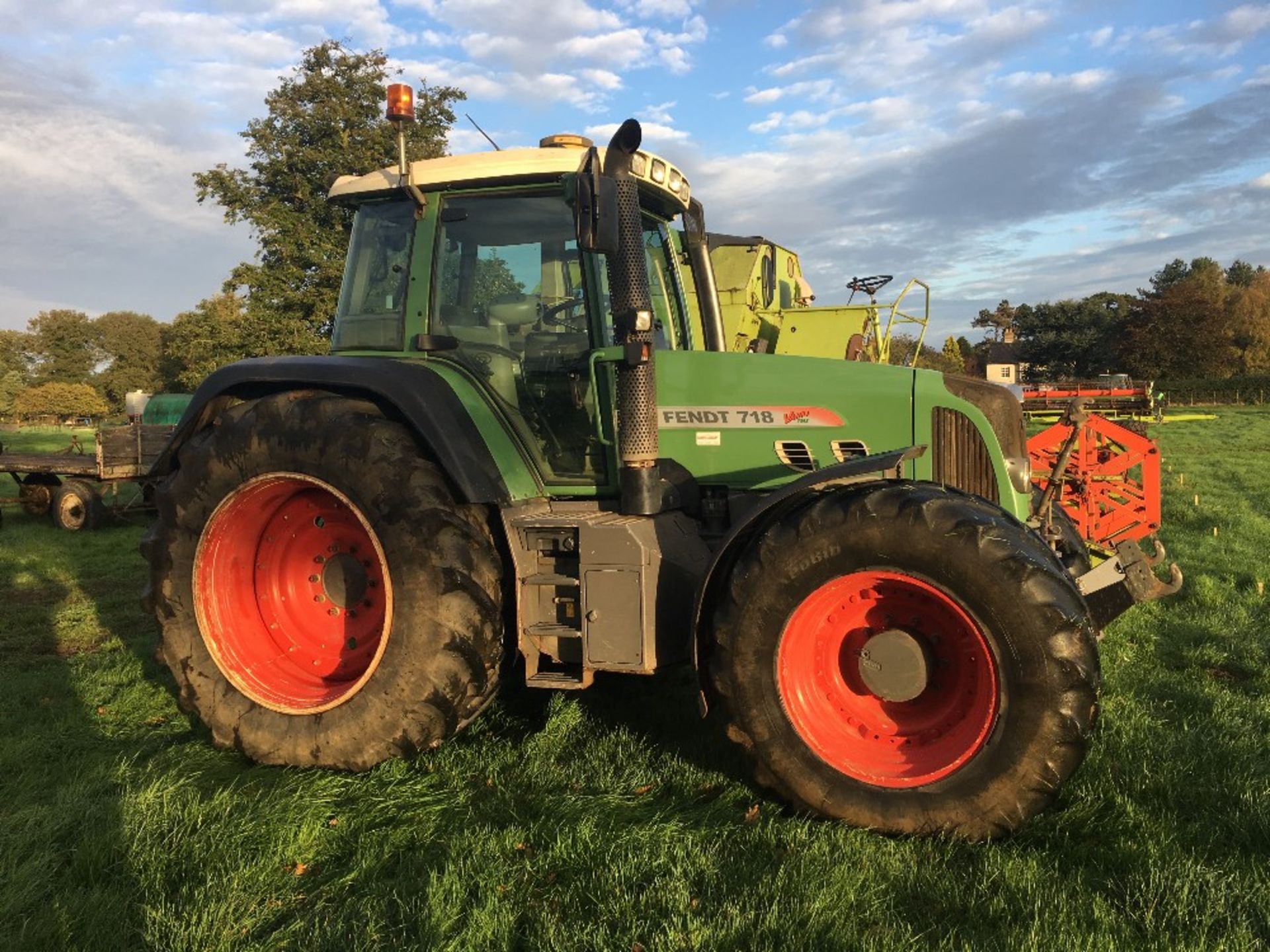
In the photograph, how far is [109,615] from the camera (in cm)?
657

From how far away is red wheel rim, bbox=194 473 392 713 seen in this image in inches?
152

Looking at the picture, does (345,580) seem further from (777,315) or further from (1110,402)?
(1110,402)

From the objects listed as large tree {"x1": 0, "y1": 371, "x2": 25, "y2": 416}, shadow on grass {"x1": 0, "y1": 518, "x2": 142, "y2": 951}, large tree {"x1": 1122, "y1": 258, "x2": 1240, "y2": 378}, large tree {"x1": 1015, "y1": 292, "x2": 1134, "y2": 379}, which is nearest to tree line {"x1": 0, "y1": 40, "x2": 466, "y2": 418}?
shadow on grass {"x1": 0, "y1": 518, "x2": 142, "y2": 951}

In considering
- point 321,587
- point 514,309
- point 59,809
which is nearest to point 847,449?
point 514,309

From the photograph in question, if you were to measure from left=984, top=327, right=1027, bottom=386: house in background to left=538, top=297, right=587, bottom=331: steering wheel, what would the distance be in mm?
54166

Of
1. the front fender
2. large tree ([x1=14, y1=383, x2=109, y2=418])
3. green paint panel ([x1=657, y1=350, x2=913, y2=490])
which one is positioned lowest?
the front fender

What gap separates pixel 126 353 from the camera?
7750cm

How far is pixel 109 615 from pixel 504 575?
4.58 meters

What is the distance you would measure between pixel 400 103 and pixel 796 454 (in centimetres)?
230

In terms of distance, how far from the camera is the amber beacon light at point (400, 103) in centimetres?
371

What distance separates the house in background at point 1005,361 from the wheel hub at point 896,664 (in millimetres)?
54585

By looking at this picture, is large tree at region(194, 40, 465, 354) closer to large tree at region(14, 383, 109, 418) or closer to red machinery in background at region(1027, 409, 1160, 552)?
red machinery in background at region(1027, 409, 1160, 552)

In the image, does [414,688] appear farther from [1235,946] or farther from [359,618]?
[1235,946]

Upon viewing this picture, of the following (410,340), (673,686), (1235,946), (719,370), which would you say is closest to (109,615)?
(410,340)
